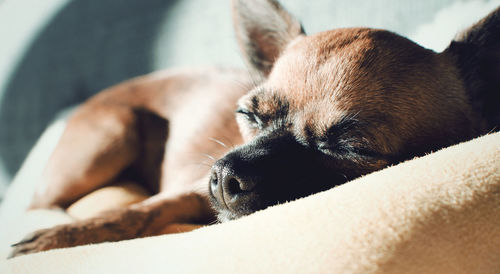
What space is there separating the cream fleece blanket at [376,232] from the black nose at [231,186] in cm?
18

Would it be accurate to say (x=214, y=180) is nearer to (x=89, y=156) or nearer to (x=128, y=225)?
(x=128, y=225)

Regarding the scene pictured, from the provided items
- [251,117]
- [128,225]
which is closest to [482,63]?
[251,117]

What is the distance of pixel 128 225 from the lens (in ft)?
4.50

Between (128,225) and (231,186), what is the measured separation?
2.01 ft

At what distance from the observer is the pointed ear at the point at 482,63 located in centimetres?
129

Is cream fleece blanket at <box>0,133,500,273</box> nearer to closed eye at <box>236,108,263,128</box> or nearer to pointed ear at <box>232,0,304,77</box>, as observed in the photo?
closed eye at <box>236,108,263,128</box>

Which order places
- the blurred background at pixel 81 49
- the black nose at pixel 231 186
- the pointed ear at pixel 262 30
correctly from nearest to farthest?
the black nose at pixel 231 186, the pointed ear at pixel 262 30, the blurred background at pixel 81 49

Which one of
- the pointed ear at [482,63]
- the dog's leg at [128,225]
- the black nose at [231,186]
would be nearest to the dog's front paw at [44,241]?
the dog's leg at [128,225]

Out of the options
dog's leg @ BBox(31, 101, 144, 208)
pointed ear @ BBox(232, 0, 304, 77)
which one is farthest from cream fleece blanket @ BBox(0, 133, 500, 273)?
dog's leg @ BBox(31, 101, 144, 208)

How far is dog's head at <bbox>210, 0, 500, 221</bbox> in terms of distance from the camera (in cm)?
98

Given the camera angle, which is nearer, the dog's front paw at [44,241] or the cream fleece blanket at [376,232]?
the cream fleece blanket at [376,232]

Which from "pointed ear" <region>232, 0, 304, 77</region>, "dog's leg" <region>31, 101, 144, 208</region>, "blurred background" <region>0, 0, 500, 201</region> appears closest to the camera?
"pointed ear" <region>232, 0, 304, 77</region>

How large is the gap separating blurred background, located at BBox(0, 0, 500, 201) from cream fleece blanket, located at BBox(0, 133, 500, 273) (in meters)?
2.11

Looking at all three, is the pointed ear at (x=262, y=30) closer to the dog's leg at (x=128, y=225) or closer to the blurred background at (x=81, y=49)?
the dog's leg at (x=128, y=225)
